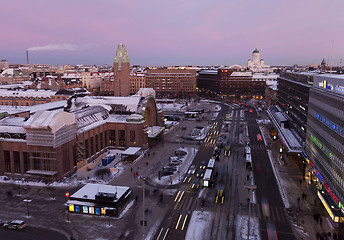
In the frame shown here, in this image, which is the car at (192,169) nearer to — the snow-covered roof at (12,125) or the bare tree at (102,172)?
the bare tree at (102,172)

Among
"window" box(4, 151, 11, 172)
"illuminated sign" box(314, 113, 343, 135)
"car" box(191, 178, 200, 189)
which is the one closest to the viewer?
"illuminated sign" box(314, 113, 343, 135)

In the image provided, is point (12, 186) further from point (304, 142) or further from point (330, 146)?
point (304, 142)

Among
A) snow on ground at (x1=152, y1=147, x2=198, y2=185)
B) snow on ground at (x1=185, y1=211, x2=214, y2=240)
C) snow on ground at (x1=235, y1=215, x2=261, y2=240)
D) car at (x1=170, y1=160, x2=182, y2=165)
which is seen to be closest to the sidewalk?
snow on ground at (x1=235, y1=215, x2=261, y2=240)

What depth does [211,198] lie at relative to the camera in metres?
53.2

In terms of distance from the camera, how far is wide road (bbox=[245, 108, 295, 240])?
42303 millimetres

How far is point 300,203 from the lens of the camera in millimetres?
50844

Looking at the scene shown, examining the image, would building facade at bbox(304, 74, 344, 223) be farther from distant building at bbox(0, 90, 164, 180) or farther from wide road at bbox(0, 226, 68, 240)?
distant building at bbox(0, 90, 164, 180)

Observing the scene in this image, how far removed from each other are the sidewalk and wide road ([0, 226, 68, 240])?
32.9 metres

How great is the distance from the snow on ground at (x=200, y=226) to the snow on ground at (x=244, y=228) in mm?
3888

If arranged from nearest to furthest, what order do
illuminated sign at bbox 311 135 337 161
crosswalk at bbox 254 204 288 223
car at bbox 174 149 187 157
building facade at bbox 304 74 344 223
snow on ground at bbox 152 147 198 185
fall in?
building facade at bbox 304 74 344 223
crosswalk at bbox 254 204 288 223
illuminated sign at bbox 311 135 337 161
snow on ground at bbox 152 147 198 185
car at bbox 174 149 187 157

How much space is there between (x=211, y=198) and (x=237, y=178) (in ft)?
38.6

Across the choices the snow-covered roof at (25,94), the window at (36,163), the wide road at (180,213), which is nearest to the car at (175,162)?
the wide road at (180,213)

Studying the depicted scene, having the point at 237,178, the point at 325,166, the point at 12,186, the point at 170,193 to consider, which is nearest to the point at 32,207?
Answer: the point at 12,186

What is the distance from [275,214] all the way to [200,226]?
1255 centimetres
